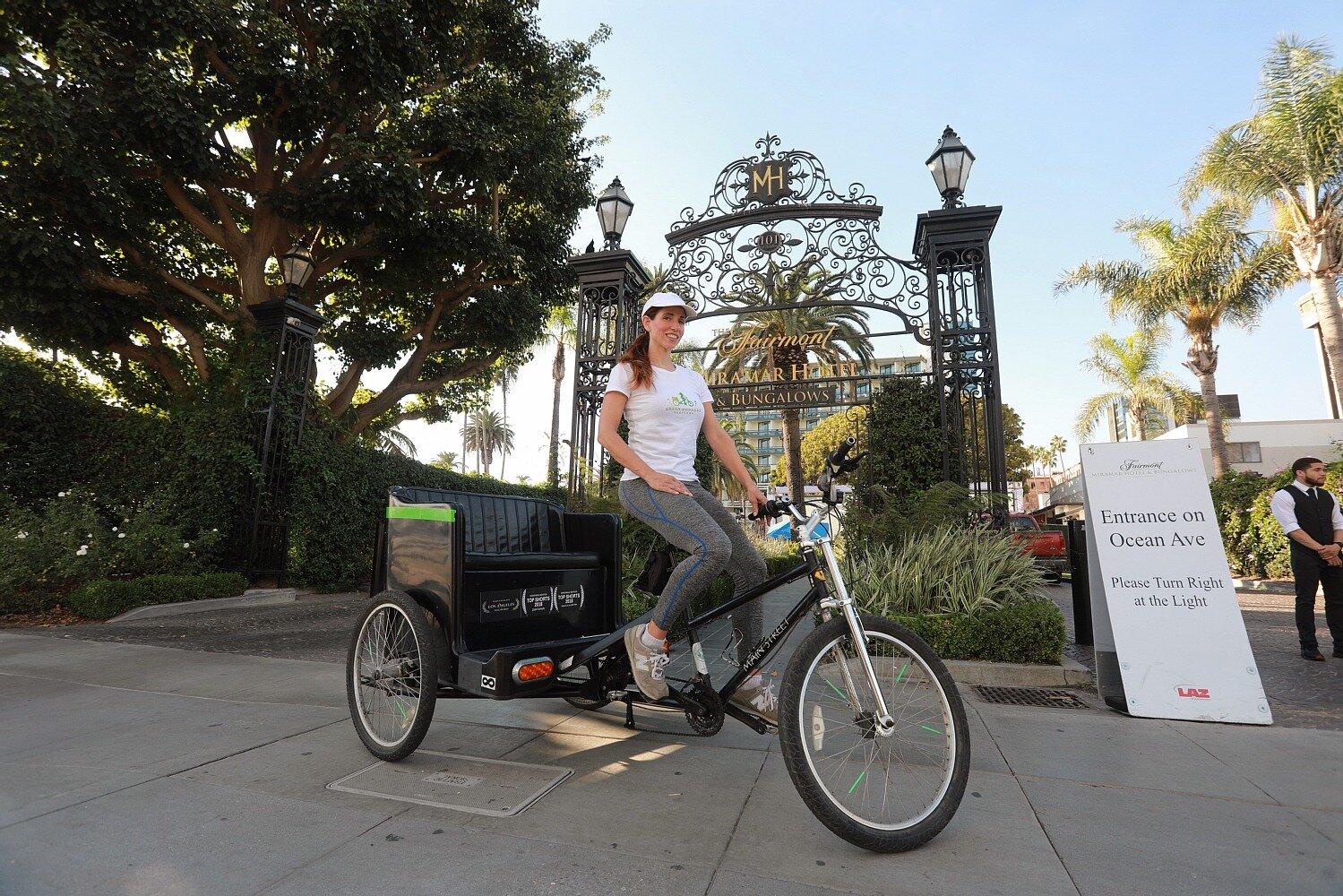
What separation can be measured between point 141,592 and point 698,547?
7.57 meters

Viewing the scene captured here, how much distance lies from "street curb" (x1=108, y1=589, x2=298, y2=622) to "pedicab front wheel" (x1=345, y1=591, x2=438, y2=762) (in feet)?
18.4

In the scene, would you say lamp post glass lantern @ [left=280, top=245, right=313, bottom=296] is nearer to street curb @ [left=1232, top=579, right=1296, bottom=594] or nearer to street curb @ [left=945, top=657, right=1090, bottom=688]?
street curb @ [left=945, top=657, right=1090, bottom=688]

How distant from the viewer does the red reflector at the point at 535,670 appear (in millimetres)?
2695

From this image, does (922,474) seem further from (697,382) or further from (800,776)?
(800,776)

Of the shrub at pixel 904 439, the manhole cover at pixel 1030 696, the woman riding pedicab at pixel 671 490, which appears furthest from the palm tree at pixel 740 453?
the woman riding pedicab at pixel 671 490

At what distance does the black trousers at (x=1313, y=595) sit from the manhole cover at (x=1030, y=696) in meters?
2.68

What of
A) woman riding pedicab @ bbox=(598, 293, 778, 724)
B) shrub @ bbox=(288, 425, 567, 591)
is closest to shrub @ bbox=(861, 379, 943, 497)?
shrub @ bbox=(288, 425, 567, 591)

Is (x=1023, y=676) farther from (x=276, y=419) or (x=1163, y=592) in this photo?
(x=276, y=419)

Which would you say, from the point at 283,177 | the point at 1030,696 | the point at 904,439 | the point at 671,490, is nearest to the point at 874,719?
the point at 671,490

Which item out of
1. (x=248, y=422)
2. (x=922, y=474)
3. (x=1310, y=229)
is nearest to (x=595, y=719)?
(x=922, y=474)

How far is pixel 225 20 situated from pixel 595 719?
A: 443 inches

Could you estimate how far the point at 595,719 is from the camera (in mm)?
3582

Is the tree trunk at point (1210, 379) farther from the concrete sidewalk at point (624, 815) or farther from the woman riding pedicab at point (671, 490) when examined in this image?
the woman riding pedicab at point (671, 490)

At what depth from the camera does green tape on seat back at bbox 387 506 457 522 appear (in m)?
2.93
